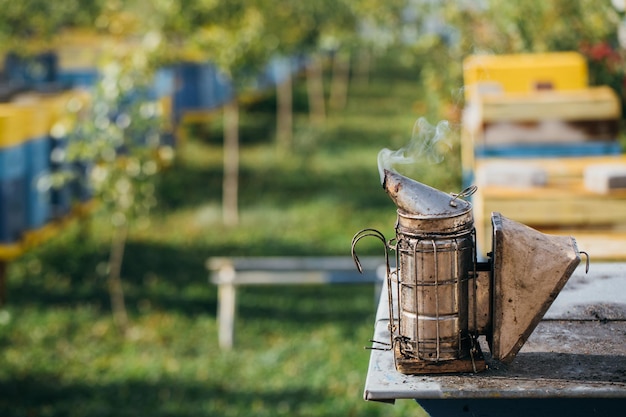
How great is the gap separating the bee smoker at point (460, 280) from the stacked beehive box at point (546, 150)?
202 cm

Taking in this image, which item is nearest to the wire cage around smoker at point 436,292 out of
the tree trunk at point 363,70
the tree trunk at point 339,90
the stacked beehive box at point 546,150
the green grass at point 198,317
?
the stacked beehive box at point 546,150

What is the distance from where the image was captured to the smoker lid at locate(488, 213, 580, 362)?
258 centimetres

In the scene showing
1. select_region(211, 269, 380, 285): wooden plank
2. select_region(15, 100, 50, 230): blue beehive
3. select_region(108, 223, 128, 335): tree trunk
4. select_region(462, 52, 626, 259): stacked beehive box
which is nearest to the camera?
select_region(462, 52, 626, 259): stacked beehive box

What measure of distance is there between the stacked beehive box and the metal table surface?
180 cm

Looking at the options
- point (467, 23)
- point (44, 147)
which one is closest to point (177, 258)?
point (44, 147)

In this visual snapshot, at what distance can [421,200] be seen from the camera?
2.63 m

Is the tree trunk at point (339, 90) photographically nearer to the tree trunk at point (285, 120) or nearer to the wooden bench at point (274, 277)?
the tree trunk at point (285, 120)

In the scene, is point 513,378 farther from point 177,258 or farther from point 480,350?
point 177,258

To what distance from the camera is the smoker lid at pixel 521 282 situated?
2578 millimetres

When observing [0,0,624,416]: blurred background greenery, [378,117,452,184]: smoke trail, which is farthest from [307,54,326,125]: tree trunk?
[378,117,452,184]: smoke trail

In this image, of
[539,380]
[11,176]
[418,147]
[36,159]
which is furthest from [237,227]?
[539,380]

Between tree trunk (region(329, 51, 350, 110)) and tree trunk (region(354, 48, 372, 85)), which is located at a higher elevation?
tree trunk (region(354, 48, 372, 85))

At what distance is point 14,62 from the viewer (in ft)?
50.6

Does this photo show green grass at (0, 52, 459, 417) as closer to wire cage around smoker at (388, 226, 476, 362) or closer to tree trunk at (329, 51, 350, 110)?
wire cage around smoker at (388, 226, 476, 362)
